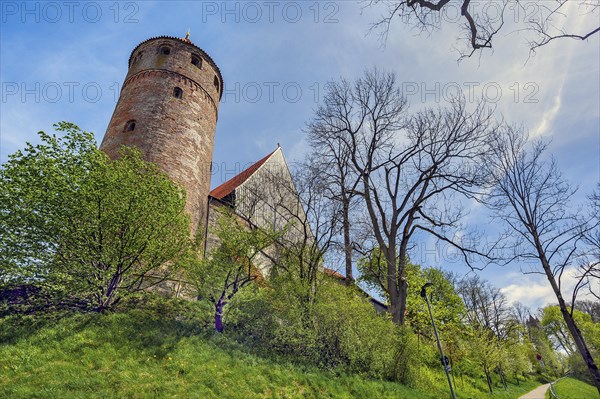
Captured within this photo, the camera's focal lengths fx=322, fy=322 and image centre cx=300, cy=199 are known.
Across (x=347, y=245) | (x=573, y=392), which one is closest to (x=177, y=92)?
(x=347, y=245)

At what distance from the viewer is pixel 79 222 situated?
29.3ft

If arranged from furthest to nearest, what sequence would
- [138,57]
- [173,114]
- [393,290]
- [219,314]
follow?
[138,57], [173,114], [393,290], [219,314]

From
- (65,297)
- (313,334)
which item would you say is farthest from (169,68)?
(313,334)

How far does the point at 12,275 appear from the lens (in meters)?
8.06

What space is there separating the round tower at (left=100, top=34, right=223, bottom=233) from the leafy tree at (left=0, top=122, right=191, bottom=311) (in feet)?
17.1

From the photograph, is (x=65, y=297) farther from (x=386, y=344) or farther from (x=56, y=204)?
(x=386, y=344)

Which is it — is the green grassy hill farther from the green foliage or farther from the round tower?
the round tower

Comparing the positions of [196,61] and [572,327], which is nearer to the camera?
[572,327]

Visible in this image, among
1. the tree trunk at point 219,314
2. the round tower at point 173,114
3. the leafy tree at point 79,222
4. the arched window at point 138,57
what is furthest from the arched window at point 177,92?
the tree trunk at point 219,314

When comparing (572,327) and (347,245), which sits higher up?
(347,245)

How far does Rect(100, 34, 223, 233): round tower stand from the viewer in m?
15.4

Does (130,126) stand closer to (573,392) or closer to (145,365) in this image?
(145,365)

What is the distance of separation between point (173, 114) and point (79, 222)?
9.08m

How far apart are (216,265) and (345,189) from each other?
8.81 meters
